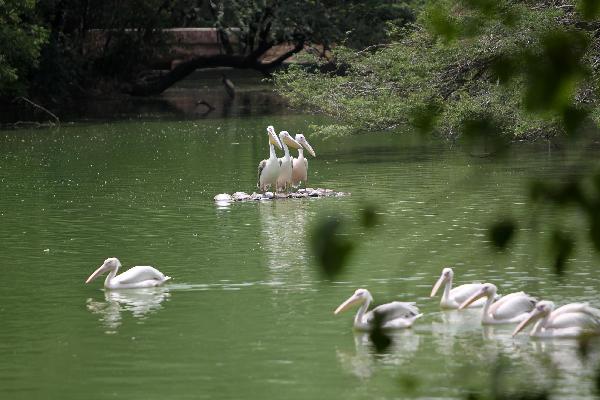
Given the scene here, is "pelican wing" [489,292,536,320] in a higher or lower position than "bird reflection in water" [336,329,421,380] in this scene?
higher

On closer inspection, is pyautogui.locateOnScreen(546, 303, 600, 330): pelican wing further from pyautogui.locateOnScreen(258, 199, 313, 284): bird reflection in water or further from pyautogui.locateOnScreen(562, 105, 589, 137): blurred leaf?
pyautogui.locateOnScreen(562, 105, 589, 137): blurred leaf

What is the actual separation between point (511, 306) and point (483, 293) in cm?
35

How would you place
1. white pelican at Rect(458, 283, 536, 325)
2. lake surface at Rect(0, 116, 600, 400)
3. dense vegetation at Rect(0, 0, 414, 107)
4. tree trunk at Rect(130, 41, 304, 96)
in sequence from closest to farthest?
lake surface at Rect(0, 116, 600, 400), white pelican at Rect(458, 283, 536, 325), dense vegetation at Rect(0, 0, 414, 107), tree trunk at Rect(130, 41, 304, 96)

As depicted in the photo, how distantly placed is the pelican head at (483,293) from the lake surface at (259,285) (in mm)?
138

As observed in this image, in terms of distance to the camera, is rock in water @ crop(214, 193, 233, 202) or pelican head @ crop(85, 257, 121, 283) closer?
pelican head @ crop(85, 257, 121, 283)

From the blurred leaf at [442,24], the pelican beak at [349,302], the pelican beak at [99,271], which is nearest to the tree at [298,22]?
the pelican beak at [99,271]

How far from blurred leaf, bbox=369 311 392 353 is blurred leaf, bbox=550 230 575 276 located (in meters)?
0.28

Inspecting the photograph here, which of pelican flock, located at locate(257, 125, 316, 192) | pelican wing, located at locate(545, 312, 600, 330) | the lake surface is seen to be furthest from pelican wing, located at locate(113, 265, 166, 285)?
pelican flock, located at locate(257, 125, 316, 192)

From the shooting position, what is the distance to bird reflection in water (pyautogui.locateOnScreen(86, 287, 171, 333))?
10195 millimetres

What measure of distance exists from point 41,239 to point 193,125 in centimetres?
1664

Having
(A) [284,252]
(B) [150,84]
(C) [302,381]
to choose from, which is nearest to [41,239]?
(A) [284,252]

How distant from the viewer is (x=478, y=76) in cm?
732

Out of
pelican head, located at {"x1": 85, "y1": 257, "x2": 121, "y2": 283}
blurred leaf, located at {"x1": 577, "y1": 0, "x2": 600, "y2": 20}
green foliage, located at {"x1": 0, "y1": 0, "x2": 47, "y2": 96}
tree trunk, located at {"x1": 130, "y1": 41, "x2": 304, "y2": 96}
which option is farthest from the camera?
tree trunk, located at {"x1": 130, "y1": 41, "x2": 304, "y2": 96}

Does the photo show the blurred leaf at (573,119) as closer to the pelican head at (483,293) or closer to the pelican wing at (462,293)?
the pelican head at (483,293)
